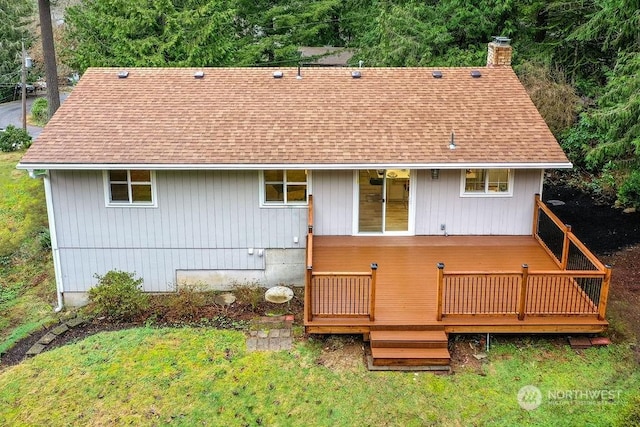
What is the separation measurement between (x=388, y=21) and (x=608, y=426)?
57.7 ft

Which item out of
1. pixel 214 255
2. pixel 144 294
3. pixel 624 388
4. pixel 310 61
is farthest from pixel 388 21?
pixel 624 388

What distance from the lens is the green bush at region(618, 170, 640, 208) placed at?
649 inches

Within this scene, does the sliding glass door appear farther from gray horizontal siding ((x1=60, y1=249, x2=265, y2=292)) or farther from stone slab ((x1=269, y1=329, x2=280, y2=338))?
stone slab ((x1=269, y1=329, x2=280, y2=338))

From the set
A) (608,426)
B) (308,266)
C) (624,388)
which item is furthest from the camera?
(308,266)

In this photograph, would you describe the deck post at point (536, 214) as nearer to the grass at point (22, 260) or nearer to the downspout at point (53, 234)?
the downspout at point (53, 234)

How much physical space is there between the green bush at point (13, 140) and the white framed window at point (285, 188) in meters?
16.9

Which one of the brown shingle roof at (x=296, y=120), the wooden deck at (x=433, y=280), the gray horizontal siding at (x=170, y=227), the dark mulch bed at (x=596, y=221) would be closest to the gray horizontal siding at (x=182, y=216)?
the gray horizontal siding at (x=170, y=227)

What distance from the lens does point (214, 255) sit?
12.4 m

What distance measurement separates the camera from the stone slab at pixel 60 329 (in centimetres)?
1118

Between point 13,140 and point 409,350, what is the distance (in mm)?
21434

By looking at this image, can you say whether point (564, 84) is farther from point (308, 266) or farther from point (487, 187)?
point (308, 266)

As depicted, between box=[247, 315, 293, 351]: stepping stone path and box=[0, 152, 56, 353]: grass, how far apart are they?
4.70 m

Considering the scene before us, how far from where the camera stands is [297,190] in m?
12.3

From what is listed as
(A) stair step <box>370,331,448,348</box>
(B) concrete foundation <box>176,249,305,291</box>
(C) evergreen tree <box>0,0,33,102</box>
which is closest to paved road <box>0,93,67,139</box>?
(C) evergreen tree <box>0,0,33,102</box>
